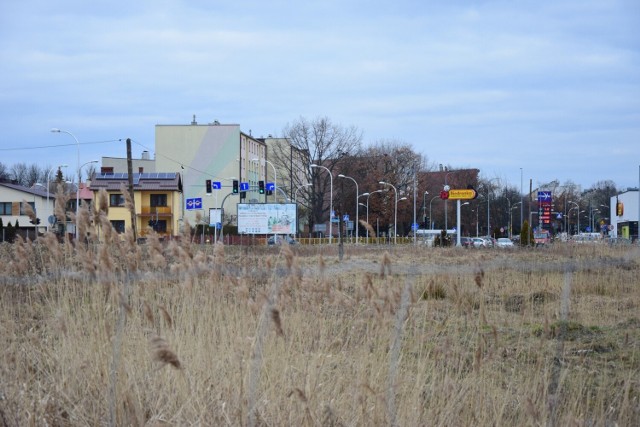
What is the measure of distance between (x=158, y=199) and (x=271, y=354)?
53.3m

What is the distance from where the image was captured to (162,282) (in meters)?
6.20

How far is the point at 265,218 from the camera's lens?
5209 centimetres

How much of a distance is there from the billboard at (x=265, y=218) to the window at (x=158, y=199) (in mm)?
5747

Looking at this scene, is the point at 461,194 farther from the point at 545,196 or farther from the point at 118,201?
the point at 118,201

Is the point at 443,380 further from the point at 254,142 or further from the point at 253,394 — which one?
the point at 254,142

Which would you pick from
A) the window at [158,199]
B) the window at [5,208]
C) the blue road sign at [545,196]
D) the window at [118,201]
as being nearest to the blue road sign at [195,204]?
the window at [118,201]

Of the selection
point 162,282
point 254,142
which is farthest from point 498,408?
point 254,142

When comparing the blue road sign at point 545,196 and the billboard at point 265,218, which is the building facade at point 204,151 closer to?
the billboard at point 265,218

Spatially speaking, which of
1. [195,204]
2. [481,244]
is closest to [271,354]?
[195,204]

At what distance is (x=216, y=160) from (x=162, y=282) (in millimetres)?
80884

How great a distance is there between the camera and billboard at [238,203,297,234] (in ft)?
170

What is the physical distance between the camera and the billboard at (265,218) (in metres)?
51.9

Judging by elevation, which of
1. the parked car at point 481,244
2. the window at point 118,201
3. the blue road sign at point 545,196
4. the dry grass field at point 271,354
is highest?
the blue road sign at point 545,196

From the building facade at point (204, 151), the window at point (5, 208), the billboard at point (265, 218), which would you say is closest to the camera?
the billboard at point (265, 218)
